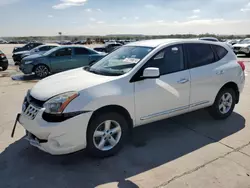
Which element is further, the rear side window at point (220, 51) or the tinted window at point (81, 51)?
the tinted window at point (81, 51)

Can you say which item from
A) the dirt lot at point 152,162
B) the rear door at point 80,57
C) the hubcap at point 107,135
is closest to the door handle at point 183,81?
the dirt lot at point 152,162

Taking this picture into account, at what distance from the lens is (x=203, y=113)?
549 cm

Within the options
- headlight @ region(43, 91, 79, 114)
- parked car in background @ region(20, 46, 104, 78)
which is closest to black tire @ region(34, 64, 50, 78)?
parked car in background @ region(20, 46, 104, 78)

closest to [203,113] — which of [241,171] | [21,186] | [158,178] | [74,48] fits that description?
[241,171]

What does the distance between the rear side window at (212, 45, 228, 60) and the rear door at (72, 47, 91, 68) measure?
26.0ft

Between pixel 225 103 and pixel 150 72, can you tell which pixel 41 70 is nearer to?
pixel 225 103

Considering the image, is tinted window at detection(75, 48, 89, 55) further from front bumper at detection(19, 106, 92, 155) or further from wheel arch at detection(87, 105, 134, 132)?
front bumper at detection(19, 106, 92, 155)

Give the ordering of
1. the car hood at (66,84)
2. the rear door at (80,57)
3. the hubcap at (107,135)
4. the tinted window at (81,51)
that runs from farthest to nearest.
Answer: the tinted window at (81,51), the rear door at (80,57), the hubcap at (107,135), the car hood at (66,84)

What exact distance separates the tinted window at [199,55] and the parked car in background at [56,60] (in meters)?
7.23

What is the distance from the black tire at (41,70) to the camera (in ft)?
36.3

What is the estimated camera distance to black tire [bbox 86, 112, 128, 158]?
11.0 feet

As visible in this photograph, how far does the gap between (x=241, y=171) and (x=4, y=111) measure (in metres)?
5.15

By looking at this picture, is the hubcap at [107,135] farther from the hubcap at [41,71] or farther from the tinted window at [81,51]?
the tinted window at [81,51]

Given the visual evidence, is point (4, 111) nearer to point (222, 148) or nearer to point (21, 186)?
point (21, 186)
